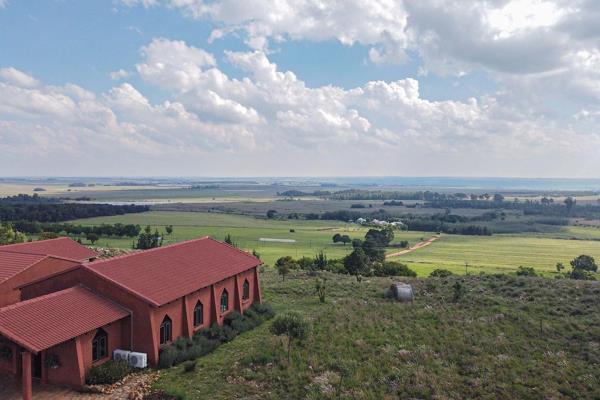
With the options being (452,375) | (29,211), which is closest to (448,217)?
(29,211)

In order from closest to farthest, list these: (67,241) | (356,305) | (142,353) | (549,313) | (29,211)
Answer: (142,353), (549,313), (356,305), (67,241), (29,211)

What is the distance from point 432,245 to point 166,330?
8439cm

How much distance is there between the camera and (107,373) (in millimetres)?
21312

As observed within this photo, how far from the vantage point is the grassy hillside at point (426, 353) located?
20703 millimetres


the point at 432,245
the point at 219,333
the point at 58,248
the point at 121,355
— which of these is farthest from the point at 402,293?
the point at 432,245

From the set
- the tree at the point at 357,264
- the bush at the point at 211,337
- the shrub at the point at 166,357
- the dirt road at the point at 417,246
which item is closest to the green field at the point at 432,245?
the dirt road at the point at 417,246

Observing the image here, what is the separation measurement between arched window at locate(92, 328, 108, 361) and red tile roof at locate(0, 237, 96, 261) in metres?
14.5

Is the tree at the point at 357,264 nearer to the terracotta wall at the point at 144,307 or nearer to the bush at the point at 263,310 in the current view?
the bush at the point at 263,310

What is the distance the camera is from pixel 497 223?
14962cm

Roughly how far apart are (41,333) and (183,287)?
825 cm

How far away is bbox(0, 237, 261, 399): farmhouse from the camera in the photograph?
20.6m

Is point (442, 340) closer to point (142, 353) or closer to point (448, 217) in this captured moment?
point (142, 353)

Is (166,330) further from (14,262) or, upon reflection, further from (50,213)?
(50,213)

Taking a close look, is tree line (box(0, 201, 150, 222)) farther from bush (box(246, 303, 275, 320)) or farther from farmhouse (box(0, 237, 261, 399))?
bush (box(246, 303, 275, 320))
